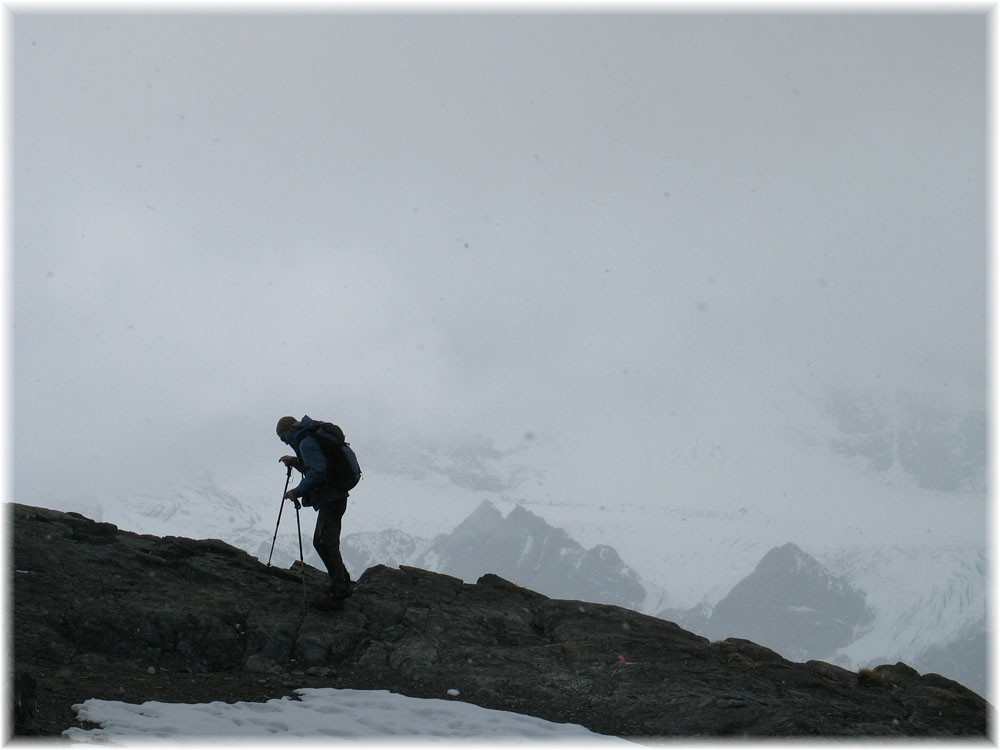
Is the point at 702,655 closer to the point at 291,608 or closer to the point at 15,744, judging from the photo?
the point at 291,608

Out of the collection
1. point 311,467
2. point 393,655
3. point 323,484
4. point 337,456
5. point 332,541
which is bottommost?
point 393,655

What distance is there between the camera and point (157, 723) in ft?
31.4

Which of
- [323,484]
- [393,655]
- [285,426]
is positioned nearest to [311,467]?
[323,484]

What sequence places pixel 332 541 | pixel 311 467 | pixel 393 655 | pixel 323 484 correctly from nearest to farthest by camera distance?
pixel 393 655, pixel 311 467, pixel 323 484, pixel 332 541

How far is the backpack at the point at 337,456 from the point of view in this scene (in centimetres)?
1460

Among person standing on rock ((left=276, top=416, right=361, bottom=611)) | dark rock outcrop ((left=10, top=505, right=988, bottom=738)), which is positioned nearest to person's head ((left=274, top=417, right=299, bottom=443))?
person standing on rock ((left=276, top=416, right=361, bottom=611))

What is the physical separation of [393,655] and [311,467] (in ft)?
11.3

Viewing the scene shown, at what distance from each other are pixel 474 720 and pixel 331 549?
498 cm

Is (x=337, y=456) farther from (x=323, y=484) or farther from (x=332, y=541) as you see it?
(x=332, y=541)

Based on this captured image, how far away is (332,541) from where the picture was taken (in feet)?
48.7

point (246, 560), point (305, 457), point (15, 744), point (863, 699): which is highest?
point (305, 457)

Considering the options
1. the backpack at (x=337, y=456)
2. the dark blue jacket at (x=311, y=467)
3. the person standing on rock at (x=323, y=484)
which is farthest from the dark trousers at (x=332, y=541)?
the backpack at (x=337, y=456)

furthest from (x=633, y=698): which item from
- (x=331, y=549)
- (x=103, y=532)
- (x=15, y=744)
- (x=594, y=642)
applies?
(x=103, y=532)

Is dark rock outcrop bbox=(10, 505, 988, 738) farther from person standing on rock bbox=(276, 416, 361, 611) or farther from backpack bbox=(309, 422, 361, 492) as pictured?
backpack bbox=(309, 422, 361, 492)
